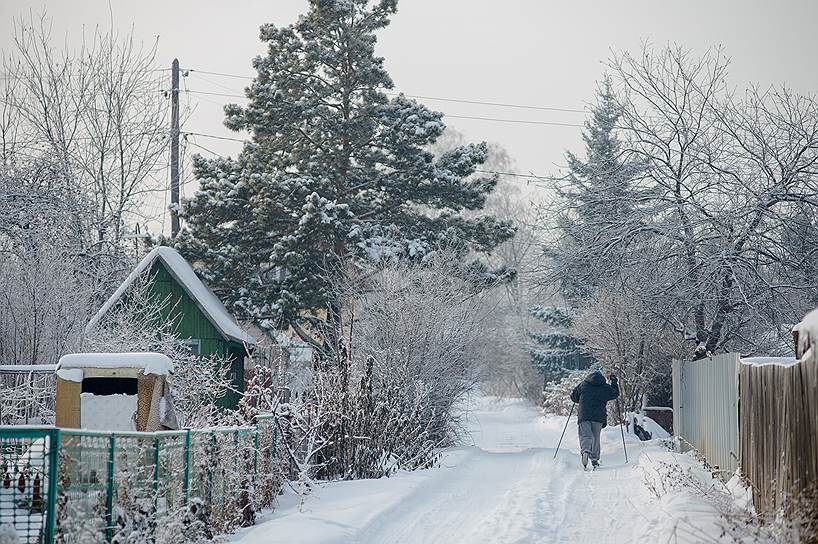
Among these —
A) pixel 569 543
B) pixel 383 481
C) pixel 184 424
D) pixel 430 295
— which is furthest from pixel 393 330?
pixel 569 543

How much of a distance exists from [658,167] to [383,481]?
9.46 m

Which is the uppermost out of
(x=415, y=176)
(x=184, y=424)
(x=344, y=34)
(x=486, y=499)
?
(x=344, y=34)

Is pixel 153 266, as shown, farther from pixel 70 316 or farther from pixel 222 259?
pixel 70 316

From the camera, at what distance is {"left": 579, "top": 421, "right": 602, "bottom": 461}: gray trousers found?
67.6ft

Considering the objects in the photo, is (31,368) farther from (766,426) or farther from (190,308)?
(766,426)

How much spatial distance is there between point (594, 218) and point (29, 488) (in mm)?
15715

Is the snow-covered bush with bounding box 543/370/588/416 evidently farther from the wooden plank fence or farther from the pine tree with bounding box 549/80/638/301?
the wooden plank fence

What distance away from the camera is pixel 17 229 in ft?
86.3

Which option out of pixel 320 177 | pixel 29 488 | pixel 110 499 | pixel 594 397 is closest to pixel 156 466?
pixel 110 499

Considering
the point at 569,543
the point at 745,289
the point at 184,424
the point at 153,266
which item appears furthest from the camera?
the point at 153,266

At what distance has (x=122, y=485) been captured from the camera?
970 centimetres

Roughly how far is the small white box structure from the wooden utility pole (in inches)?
767

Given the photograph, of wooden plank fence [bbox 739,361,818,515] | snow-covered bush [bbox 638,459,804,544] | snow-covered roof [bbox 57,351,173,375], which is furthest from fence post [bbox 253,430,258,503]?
wooden plank fence [bbox 739,361,818,515]

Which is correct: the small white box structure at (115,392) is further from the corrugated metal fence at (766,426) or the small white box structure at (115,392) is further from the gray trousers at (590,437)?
the gray trousers at (590,437)
